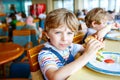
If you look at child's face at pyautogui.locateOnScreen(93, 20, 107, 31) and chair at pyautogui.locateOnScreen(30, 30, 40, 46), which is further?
chair at pyautogui.locateOnScreen(30, 30, 40, 46)

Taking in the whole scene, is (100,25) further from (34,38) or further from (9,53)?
(34,38)

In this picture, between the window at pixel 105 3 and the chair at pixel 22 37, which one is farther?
the window at pixel 105 3

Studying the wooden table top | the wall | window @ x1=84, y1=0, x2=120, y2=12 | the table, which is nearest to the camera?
the table

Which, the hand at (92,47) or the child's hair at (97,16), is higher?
the child's hair at (97,16)

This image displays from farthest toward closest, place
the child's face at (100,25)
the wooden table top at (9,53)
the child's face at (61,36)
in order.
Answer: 1. the wooden table top at (9,53)
2. the child's face at (100,25)
3. the child's face at (61,36)

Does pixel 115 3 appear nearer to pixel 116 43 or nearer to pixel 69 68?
pixel 116 43

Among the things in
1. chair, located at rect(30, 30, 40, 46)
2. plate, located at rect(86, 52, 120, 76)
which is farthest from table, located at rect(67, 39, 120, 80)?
chair, located at rect(30, 30, 40, 46)

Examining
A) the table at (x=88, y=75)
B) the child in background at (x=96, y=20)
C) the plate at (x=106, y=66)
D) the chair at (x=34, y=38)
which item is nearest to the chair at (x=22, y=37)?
the chair at (x=34, y=38)

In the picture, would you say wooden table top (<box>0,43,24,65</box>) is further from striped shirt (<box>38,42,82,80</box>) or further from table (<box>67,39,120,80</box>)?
table (<box>67,39,120,80</box>)

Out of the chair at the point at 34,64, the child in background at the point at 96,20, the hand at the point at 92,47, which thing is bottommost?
the chair at the point at 34,64

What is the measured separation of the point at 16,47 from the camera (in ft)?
7.58

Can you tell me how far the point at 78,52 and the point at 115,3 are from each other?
9.52m

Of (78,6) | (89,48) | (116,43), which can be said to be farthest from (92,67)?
(78,6)

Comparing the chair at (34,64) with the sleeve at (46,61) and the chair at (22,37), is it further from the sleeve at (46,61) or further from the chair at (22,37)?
the chair at (22,37)
